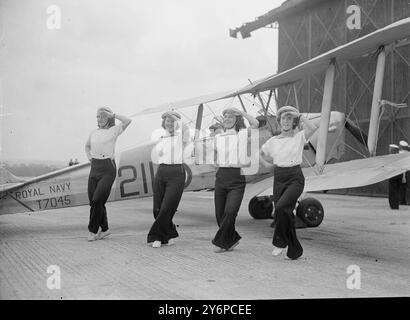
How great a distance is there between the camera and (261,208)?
9992 mm

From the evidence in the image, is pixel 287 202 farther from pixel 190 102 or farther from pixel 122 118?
pixel 190 102

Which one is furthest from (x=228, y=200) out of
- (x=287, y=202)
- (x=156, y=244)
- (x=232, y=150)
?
(x=156, y=244)

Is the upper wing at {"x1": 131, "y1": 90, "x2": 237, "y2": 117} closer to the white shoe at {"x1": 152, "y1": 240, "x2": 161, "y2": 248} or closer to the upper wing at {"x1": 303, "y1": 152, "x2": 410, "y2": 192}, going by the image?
the upper wing at {"x1": 303, "y1": 152, "x2": 410, "y2": 192}

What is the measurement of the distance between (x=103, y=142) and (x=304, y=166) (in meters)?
4.17

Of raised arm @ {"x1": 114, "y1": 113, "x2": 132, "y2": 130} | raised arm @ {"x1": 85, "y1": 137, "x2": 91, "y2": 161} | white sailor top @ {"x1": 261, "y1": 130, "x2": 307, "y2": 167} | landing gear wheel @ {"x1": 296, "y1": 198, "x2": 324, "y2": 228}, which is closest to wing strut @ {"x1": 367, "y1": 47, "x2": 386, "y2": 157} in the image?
landing gear wheel @ {"x1": 296, "y1": 198, "x2": 324, "y2": 228}

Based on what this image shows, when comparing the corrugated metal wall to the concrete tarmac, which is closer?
the concrete tarmac

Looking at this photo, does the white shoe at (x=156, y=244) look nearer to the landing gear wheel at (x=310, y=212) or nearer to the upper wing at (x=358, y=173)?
the upper wing at (x=358, y=173)

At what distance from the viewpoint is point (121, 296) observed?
3.84 m

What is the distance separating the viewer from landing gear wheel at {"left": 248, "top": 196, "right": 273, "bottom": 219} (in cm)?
999

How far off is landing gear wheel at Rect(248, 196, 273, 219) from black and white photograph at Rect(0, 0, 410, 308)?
496 mm

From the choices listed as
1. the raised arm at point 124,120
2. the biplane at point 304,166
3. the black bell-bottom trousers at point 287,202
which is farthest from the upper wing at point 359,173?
the raised arm at point 124,120

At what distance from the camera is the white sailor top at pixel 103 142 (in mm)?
6512

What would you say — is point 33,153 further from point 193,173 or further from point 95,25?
point 193,173

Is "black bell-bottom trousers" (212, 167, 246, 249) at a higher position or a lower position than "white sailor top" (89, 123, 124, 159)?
lower
